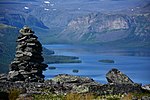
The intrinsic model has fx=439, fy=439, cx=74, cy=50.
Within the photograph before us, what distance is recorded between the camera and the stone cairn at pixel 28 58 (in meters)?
52.6

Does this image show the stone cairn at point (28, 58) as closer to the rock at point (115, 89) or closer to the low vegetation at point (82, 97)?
the rock at point (115, 89)

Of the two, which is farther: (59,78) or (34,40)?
(34,40)

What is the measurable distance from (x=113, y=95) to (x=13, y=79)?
1674 cm

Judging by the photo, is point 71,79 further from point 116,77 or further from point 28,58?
point 28,58

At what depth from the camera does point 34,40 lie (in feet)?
183

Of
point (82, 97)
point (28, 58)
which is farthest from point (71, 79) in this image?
point (82, 97)

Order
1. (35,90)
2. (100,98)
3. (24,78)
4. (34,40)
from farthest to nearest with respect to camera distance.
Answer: (34,40)
(24,78)
(35,90)
(100,98)

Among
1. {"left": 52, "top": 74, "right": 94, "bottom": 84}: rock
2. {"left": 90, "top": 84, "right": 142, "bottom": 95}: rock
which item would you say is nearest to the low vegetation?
{"left": 90, "top": 84, "right": 142, "bottom": 95}: rock

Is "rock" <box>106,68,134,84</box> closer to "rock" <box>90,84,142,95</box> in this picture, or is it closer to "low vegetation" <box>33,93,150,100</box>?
"rock" <box>90,84,142,95</box>

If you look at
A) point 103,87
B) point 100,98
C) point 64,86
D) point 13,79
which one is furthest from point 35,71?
point 100,98

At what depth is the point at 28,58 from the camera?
54.1 meters

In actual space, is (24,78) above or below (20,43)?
below

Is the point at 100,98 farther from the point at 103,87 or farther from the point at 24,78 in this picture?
the point at 24,78

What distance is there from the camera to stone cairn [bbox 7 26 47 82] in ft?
173
